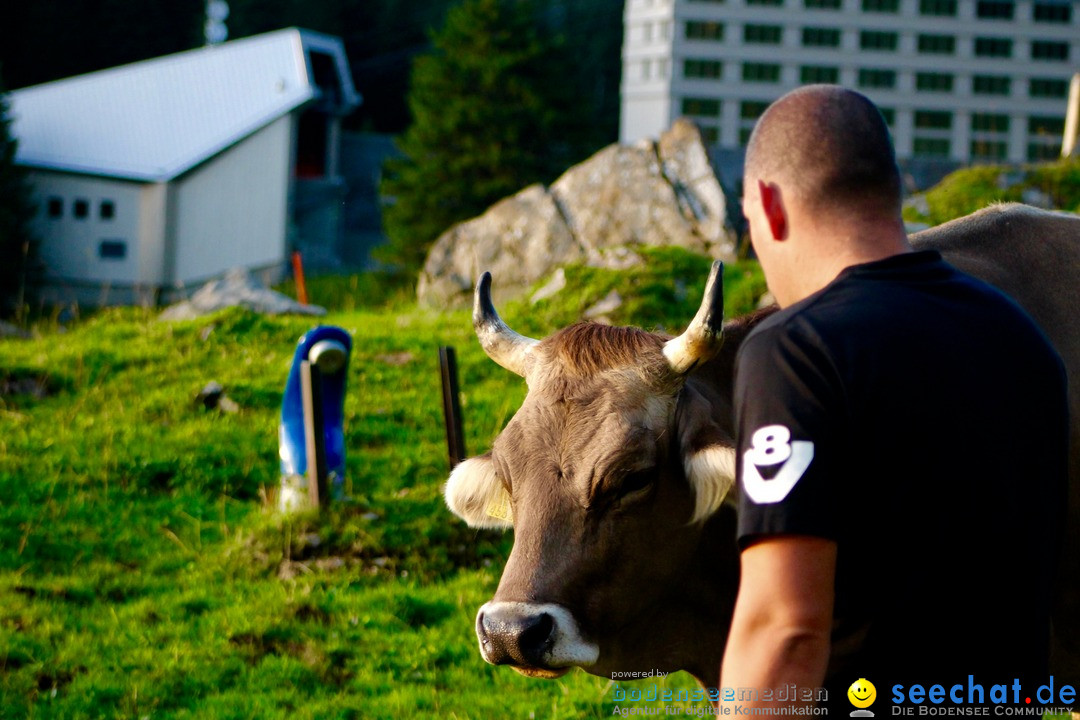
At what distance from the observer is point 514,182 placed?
36.0 metres

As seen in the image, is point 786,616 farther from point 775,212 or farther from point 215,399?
point 215,399

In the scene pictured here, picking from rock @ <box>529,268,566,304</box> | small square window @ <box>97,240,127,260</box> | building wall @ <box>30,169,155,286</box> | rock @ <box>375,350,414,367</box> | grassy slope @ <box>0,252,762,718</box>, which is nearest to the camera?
grassy slope @ <box>0,252,762,718</box>

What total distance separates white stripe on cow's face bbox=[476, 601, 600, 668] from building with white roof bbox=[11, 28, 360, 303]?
36.6 meters

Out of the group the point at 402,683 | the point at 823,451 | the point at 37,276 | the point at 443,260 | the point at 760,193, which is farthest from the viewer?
the point at 37,276

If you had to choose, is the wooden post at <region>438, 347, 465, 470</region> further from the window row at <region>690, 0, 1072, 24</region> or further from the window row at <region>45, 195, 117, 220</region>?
the window row at <region>690, 0, 1072, 24</region>

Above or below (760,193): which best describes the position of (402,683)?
below

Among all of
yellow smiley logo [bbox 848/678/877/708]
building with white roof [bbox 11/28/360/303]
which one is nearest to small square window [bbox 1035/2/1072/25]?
building with white roof [bbox 11/28/360/303]

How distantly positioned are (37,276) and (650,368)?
115 feet

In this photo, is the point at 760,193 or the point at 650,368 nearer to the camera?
the point at 760,193

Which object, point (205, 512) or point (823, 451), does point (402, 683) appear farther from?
point (823, 451)

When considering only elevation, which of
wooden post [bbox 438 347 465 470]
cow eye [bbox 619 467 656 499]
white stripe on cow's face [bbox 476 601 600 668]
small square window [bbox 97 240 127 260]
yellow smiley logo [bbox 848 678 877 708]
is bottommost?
small square window [bbox 97 240 127 260]

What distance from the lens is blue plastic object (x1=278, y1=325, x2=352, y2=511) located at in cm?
800

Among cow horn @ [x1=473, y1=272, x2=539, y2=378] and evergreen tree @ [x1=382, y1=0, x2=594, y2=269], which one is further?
evergreen tree @ [x1=382, y1=0, x2=594, y2=269]

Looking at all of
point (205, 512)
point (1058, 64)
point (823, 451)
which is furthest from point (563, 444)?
point (1058, 64)
